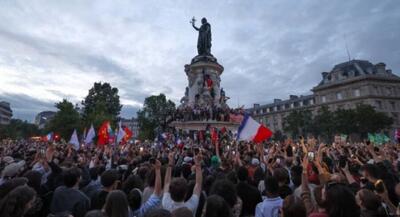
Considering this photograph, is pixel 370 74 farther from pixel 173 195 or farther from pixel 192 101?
pixel 173 195

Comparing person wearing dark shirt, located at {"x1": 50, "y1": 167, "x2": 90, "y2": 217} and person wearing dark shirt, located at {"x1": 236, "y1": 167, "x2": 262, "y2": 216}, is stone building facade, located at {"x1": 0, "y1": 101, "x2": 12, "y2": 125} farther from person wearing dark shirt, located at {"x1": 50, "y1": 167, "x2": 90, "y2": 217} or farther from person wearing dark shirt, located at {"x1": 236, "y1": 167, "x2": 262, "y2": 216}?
person wearing dark shirt, located at {"x1": 236, "y1": 167, "x2": 262, "y2": 216}

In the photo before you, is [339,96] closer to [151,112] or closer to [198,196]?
[151,112]


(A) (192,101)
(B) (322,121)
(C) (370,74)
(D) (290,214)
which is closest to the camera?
(D) (290,214)

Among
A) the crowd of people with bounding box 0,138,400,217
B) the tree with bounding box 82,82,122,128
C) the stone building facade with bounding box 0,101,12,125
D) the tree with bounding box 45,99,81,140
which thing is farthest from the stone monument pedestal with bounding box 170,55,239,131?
the stone building facade with bounding box 0,101,12,125

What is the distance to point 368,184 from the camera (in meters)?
4.84

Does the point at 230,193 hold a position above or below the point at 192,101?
below

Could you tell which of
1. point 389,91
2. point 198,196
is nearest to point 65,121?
point 198,196

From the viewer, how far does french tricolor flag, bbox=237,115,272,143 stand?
9.51 metres

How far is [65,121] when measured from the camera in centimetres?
5966

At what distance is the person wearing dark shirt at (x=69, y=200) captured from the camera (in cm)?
432

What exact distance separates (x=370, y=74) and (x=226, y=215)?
8063cm

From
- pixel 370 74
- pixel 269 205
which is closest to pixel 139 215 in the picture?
pixel 269 205

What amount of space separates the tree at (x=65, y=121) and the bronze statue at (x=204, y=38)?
35241 mm

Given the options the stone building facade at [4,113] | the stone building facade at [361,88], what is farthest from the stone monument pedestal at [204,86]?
the stone building facade at [4,113]
